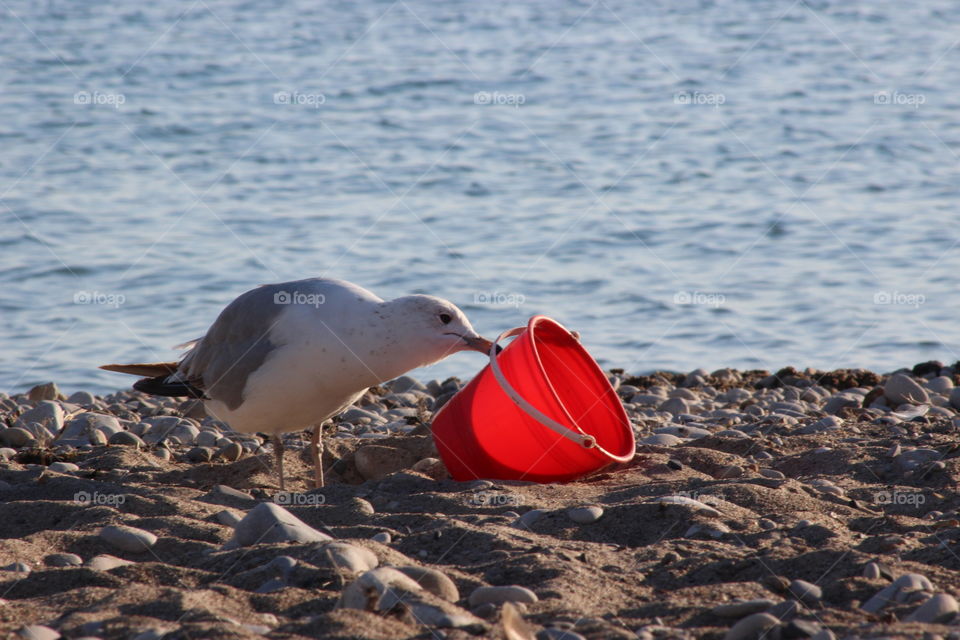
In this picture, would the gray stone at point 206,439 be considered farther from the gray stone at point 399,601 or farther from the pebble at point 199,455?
the gray stone at point 399,601

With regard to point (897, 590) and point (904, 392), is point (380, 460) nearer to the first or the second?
point (897, 590)

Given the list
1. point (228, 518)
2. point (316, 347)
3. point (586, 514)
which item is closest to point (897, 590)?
point (586, 514)

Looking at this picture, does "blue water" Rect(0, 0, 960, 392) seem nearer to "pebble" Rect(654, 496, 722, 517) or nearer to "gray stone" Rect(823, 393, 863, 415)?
"gray stone" Rect(823, 393, 863, 415)

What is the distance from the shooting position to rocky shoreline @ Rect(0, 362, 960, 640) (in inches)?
130

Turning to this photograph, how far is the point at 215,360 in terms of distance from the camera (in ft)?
20.1

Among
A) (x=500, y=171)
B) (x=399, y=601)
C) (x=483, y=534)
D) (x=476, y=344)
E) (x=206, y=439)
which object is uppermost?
(x=500, y=171)

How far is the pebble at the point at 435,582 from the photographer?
11.5 ft

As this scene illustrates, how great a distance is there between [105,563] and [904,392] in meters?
5.27

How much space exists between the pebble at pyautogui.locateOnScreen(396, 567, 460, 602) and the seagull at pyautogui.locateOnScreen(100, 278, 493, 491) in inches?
84.1

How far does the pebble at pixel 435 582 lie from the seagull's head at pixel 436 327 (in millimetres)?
2145

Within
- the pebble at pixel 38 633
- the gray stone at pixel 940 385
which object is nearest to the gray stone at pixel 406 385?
the gray stone at pixel 940 385

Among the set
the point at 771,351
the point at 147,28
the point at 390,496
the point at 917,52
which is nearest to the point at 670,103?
the point at 917,52

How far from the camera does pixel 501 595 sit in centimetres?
350

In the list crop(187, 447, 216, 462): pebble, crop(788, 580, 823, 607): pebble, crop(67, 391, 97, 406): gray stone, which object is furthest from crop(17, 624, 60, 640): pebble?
crop(67, 391, 97, 406): gray stone
